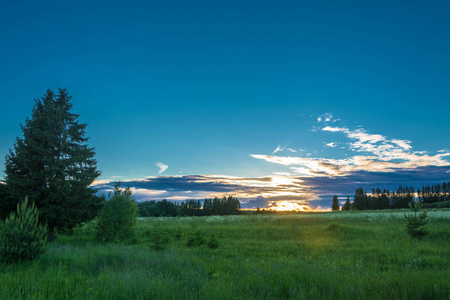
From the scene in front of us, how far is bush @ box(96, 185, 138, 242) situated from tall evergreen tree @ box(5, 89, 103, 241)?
3.05ft

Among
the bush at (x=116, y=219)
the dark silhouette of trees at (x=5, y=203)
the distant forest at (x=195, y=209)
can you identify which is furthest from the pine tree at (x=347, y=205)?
the dark silhouette of trees at (x=5, y=203)

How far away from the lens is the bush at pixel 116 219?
67.7 ft

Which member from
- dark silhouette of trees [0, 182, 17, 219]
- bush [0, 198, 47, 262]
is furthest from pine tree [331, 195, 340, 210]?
bush [0, 198, 47, 262]

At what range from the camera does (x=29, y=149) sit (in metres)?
19.1

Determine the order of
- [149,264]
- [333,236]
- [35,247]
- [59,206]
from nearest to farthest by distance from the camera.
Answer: [149,264]
[35,247]
[59,206]
[333,236]

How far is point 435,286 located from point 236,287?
15.4ft

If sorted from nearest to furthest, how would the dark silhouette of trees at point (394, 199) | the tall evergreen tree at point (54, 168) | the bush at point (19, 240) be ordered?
1. the bush at point (19, 240)
2. the tall evergreen tree at point (54, 168)
3. the dark silhouette of trees at point (394, 199)

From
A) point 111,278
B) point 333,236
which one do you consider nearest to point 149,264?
point 111,278

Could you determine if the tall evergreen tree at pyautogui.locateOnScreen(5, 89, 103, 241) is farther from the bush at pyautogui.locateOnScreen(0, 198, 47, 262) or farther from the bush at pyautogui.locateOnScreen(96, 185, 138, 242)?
the bush at pyautogui.locateOnScreen(0, 198, 47, 262)

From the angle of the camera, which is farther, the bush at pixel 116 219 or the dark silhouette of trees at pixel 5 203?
the bush at pixel 116 219

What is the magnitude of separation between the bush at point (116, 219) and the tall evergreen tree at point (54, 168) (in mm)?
930

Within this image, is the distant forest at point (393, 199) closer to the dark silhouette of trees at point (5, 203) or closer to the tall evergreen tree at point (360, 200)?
the tall evergreen tree at point (360, 200)

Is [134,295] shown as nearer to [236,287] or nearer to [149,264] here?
[236,287]

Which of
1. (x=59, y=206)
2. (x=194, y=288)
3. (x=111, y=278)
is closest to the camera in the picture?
(x=194, y=288)
